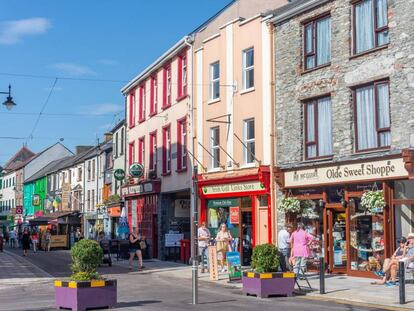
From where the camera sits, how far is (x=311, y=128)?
875 inches

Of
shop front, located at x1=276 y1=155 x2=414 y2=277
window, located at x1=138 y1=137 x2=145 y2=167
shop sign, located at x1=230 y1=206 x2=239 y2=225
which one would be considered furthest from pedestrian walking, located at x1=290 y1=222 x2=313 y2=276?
window, located at x1=138 y1=137 x2=145 y2=167

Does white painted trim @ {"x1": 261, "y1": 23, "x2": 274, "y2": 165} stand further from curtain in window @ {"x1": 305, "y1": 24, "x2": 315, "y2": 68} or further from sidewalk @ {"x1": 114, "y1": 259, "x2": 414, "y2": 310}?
sidewalk @ {"x1": 114, "y1": 259, "x2": 414, "y2": 310}

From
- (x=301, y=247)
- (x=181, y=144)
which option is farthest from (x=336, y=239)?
(x=181, y=144)

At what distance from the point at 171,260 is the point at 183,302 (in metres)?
16.5

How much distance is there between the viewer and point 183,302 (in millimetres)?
14469

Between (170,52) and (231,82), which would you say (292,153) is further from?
(170,52)

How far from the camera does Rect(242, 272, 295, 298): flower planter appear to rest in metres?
15.2

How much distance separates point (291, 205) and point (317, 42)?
5549mm

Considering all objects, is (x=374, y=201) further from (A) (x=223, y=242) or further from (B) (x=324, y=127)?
(A) (x=223, y=242)

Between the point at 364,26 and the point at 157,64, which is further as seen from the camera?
the point at 157,64

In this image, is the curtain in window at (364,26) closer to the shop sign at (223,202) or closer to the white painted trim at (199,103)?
the shop sign at (223,202)

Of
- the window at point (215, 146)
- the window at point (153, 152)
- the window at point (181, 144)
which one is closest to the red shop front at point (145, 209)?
the window at point (153, 152)

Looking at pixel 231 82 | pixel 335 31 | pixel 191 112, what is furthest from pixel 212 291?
pixel 191 112

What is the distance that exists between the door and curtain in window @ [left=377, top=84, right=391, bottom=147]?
2769mm
